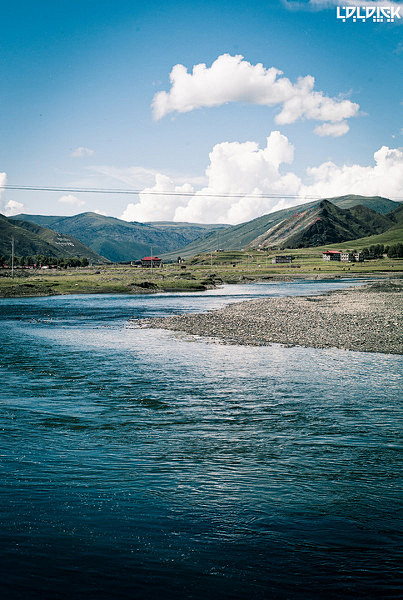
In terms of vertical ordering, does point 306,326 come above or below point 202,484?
above

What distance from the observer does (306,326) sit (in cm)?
4925

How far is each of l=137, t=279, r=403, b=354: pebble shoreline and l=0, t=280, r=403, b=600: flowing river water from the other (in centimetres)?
1023

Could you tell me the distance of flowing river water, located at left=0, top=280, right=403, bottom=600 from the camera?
10461 mm

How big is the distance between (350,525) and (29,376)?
22.9 meters

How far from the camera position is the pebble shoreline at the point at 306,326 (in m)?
40.0

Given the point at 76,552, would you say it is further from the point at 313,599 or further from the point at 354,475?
the point at 354,475

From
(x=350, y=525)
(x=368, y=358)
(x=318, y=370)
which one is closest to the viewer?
(x=350, y=525)

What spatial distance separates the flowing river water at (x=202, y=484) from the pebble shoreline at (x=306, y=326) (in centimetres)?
1023

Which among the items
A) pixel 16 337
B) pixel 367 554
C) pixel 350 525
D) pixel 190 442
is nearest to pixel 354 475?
pixel 350 525

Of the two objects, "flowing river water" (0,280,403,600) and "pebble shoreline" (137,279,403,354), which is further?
"pebble shoreline" (137,279,403,354)

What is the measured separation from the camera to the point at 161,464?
1627 cm

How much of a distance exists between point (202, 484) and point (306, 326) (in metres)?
36.3

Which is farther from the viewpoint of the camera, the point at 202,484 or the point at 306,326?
the point at 306,326

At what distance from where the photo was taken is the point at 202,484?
14.7 m
